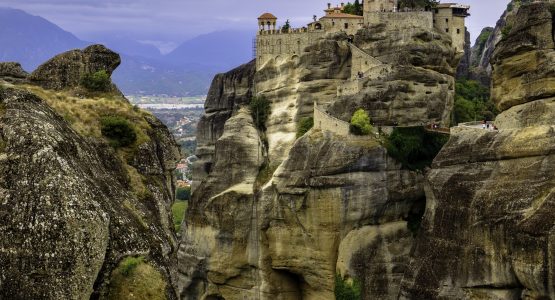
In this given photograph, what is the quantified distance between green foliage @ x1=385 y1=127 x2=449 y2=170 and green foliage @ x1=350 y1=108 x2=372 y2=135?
1.58 m

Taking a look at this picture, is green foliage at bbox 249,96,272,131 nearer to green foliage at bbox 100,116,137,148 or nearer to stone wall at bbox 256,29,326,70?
stone wall at bbox 256,29,326,70

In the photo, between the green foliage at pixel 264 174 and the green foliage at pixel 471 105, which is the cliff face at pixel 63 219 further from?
the green foliage at pixel 471 105

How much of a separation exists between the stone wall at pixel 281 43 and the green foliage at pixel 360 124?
9691 millimetres

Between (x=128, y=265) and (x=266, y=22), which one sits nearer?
(x=128, y=265)

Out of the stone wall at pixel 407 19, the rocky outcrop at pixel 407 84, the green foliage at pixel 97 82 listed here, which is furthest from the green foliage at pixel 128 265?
the stone wall at pixel 407 19

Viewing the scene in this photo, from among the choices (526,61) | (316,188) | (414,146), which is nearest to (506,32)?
(526,61)

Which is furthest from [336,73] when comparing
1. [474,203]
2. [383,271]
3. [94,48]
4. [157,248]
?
[157,248]

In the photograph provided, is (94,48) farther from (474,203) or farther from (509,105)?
(509,105)

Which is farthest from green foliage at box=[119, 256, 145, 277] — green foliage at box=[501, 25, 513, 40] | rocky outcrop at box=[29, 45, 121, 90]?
green foliage at box=[501, 25, 513, 40]

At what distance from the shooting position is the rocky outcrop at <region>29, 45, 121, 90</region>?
25656mm

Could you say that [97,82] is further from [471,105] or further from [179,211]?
[179,211]

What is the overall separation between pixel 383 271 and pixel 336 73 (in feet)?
52.2

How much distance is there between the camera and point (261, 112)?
209 ft

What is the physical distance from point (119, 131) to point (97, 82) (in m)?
4.54
